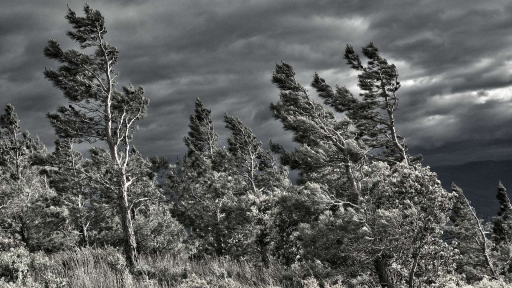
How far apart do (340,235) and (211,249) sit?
1244cm

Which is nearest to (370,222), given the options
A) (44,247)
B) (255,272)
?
(255,272)

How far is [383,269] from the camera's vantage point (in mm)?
11367

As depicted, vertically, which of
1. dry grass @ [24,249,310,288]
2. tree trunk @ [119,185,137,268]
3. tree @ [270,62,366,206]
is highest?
tree @ [270,62,366,206]

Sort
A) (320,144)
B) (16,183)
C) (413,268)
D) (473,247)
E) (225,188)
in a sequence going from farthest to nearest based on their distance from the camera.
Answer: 1. (473,247)
2. (225,188)
3. (16,183)
4. (320,144)
5. (413,268)

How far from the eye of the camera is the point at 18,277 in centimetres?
716

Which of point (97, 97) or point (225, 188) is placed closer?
point (97, 97)

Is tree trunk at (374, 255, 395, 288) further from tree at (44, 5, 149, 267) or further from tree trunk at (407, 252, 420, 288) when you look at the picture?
tree at (44, 5, 149, 267)

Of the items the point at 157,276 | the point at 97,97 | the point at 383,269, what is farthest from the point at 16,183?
the point at 383,269

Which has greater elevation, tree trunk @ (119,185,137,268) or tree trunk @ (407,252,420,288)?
tree trunk @ (119,185,137,268)

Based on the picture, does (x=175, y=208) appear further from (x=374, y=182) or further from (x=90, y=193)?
(x=374, y=182)

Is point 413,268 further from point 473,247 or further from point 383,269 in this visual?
point 473,247

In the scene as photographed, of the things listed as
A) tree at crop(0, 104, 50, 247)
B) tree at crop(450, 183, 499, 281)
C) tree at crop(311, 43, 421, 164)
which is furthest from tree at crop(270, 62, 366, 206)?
tree at crop(450, 183, 499, 281)

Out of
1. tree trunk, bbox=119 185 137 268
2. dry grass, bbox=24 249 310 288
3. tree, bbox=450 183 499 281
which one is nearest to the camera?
dry grass, bbox=24 249 310 288

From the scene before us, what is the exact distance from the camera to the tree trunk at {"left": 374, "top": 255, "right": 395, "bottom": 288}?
10734 millimetres
